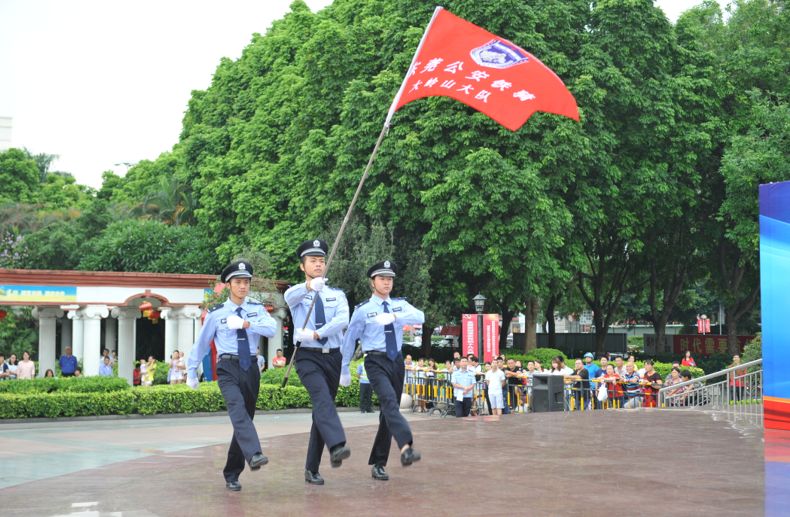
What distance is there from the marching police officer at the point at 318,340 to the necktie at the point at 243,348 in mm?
452

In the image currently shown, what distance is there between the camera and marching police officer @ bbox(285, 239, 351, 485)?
8836mm

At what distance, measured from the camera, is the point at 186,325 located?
106 feet

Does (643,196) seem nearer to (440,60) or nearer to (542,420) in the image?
(542,420)

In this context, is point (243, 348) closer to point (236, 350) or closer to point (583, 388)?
point (236, 350)

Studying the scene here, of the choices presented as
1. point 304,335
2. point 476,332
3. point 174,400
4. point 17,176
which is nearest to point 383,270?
point 304,335

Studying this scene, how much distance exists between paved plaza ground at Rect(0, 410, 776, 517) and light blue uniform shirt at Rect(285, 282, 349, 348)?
137 centimetres

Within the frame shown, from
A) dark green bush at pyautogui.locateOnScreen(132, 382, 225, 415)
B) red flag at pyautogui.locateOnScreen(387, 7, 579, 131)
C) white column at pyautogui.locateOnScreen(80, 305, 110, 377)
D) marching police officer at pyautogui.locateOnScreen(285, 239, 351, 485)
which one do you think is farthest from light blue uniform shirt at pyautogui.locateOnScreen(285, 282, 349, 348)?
white column at pyautogui.locateOnScreen(80, 305, 110, 377)

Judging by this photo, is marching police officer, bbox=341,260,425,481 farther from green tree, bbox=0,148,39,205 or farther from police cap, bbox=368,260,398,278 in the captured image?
green tree, bbox=0,148,39,205

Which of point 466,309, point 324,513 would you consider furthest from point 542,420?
point 466,309

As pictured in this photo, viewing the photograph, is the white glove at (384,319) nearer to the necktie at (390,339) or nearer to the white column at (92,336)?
the necktie at (390,339)

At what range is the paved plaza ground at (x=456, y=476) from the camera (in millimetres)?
7945

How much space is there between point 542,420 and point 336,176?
57.9 ft

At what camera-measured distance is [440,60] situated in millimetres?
12422

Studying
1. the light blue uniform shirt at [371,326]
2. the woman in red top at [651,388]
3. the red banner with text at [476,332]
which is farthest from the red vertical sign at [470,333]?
the light blue uniform shirt at [371,326]
